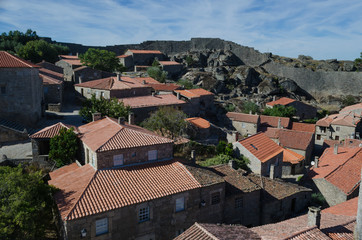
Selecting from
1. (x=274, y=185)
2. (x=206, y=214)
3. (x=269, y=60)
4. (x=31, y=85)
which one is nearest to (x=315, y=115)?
(x=269, y=60)

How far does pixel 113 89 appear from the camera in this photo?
39594 mm

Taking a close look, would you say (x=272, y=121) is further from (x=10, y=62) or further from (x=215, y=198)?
(x=10, y=62)

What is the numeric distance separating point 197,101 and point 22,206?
3767cm

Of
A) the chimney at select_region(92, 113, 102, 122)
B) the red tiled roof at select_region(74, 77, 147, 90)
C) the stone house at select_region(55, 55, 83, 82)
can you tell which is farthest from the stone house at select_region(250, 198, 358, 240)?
the stone house at select_region(55, 55, 83, 82)

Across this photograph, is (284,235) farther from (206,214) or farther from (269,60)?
(269,60)

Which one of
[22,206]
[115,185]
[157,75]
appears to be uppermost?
[157,75]

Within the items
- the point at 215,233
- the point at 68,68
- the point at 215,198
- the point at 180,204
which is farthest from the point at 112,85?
the point at 215,233

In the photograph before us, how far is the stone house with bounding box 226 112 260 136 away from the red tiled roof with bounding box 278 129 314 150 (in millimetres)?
5233

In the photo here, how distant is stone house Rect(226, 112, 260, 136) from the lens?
154ft

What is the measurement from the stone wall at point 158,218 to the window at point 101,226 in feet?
0.57

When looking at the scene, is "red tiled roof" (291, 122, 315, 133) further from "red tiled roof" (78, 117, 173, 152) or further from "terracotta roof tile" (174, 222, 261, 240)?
"terracotta roof tile" (174, 222, 261, 240)

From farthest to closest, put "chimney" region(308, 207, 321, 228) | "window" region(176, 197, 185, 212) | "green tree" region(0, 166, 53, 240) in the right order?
1. "window" region(176, 197, 185, 212)
2. "chimney" region(308, 207, 321, 228)
3. "green tree" region(0, 166, 53, 240)

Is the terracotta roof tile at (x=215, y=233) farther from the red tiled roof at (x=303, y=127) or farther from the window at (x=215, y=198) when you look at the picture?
the red tiled roof at (x=303, y=127)

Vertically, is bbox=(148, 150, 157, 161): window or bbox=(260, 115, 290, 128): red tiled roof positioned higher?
bbox=(148, 150, 157, 161): window
